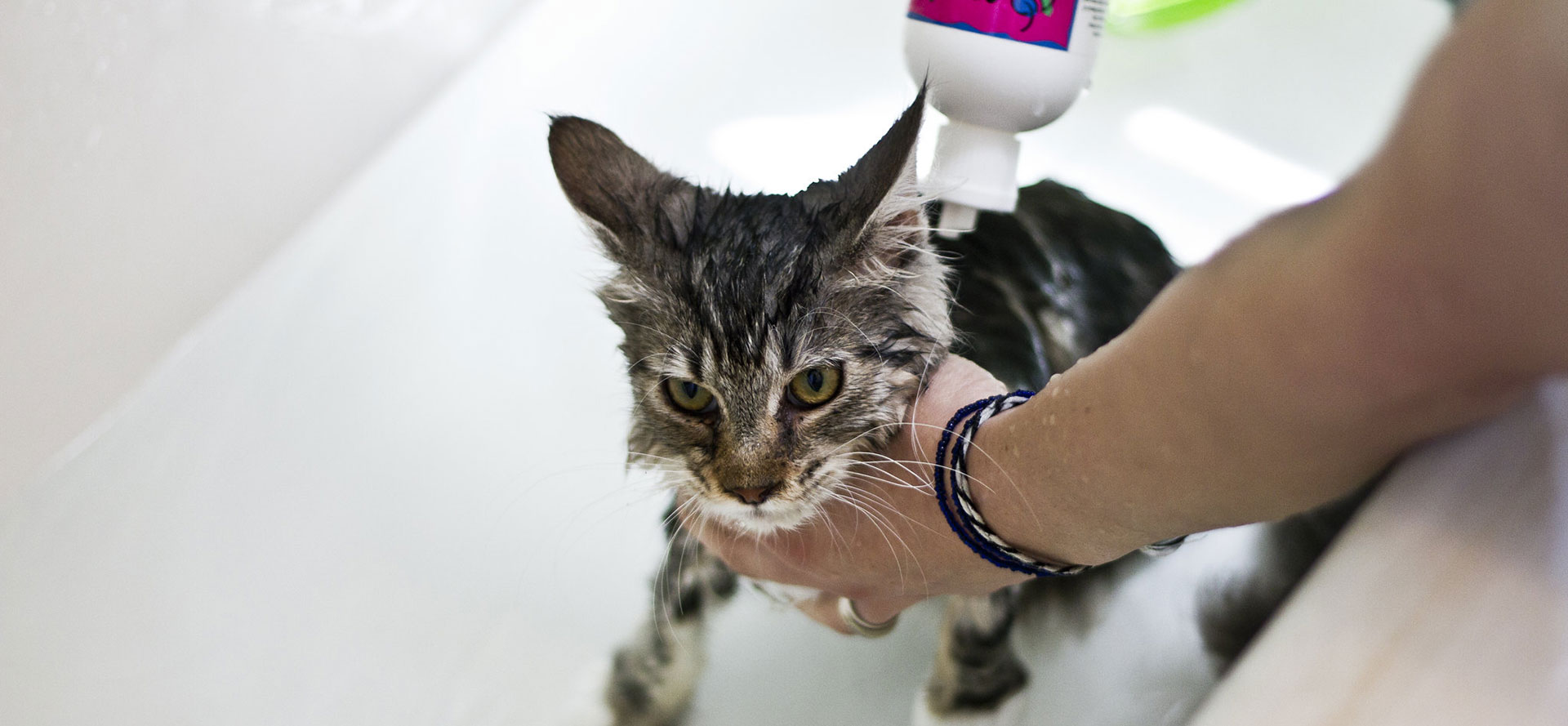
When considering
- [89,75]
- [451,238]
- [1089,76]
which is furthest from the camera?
[451,238]

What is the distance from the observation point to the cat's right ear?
1052mm

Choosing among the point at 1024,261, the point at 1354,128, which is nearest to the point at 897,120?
the point at 1024,261

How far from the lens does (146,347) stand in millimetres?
1544

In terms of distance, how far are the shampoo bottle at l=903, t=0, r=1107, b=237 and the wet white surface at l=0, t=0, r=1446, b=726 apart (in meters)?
0.25

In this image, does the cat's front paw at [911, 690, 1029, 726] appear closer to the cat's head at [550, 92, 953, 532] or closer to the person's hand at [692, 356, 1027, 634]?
the person's hand at [692, 356, 1027, 634]

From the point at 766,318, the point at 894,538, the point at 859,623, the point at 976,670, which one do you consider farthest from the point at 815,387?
the point at 976,670

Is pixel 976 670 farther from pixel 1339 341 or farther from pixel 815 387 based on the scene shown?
pixel 1339 341

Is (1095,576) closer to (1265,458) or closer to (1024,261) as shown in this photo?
(1024,261)

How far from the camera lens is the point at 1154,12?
2264 mm

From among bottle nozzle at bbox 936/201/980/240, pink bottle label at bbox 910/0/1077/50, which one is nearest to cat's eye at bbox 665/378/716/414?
bottle nozzle at bbox 936/201/980/240

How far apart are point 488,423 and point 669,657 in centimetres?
60

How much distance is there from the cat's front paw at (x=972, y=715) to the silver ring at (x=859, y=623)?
13cm

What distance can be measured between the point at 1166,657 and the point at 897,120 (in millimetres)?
1037

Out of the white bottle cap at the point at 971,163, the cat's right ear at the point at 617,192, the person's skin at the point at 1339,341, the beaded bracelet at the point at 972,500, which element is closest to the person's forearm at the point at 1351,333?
the person's skin at the point at 1339,341
